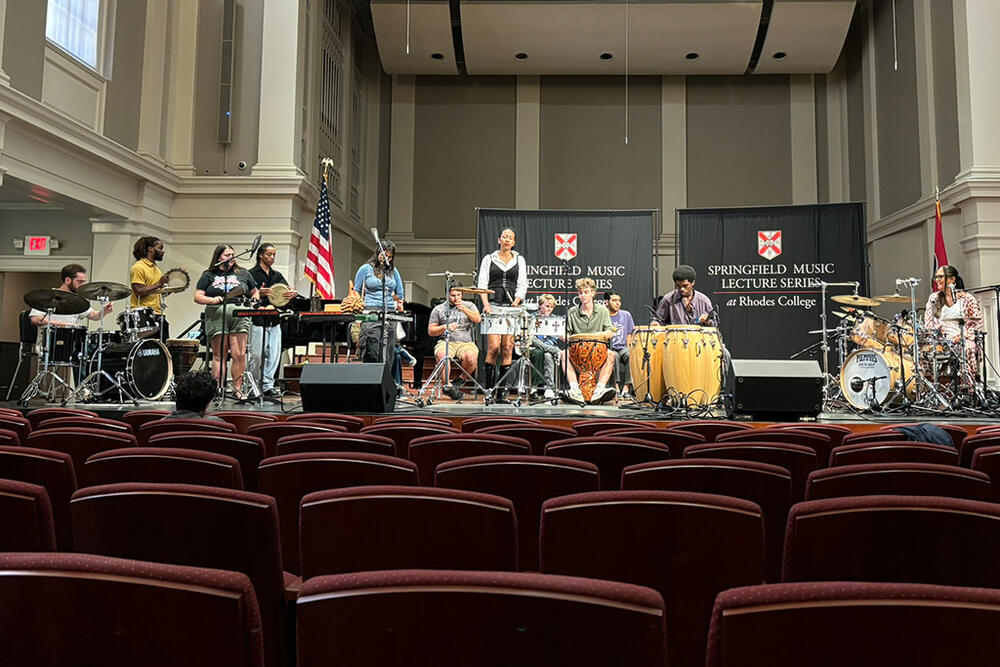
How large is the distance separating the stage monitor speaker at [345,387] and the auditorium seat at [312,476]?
124 inches

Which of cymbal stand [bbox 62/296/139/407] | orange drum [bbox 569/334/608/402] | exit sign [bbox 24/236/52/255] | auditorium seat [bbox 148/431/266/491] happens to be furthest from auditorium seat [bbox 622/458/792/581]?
exit sign [bbox 24/236/52/255]

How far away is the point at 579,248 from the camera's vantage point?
36.4 feet

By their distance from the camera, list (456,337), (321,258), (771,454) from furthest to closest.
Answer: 1. (321,258)
2. (456,337)
3. (771,454)

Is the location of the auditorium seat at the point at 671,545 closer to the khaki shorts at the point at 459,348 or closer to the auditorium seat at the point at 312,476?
the auditorium seat at the point at 312,476

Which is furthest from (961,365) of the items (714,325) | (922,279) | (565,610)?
(565,610)

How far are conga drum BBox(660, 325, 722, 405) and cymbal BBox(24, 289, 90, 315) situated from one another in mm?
5121

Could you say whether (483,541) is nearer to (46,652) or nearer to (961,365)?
(46,652)

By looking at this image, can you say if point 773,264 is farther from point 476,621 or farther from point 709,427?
point 476,621

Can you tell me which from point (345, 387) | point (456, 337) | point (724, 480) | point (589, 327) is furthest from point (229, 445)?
point (456, 337)

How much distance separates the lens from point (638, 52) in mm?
13008

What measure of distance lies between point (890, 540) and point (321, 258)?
344 inches

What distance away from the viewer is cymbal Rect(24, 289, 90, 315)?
19.5 feet

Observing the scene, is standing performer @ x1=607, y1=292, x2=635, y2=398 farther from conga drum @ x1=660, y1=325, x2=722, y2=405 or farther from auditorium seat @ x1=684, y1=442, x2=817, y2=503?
auditorium seat @ x1=684, y1=442, x2=817, y2=503

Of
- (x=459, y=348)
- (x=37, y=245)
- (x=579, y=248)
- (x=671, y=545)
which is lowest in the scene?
(x=671, y=545)
